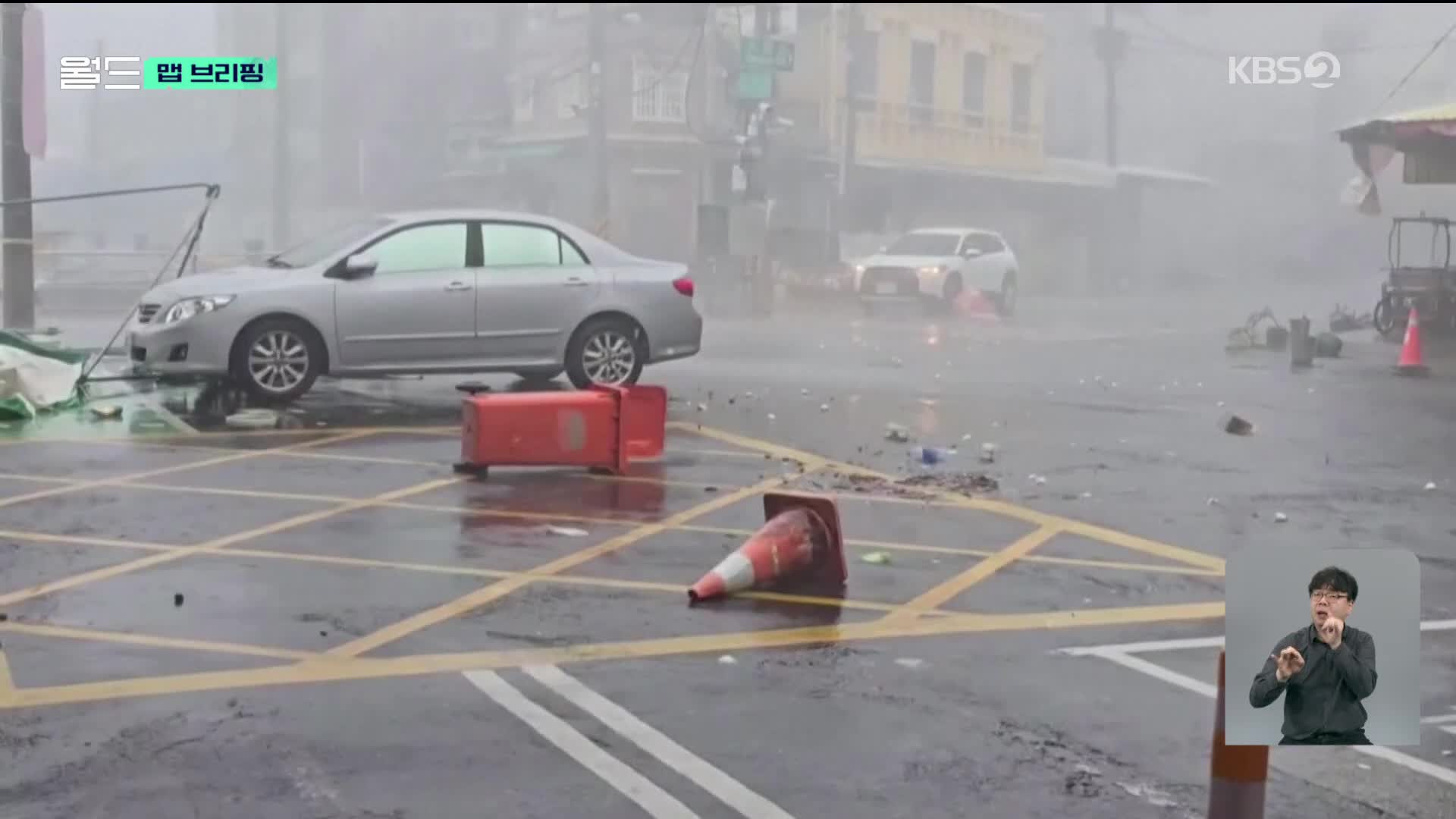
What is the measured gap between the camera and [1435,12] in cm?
1315

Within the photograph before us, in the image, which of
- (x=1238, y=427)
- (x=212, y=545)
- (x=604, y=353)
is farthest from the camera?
(x=604, y=353)

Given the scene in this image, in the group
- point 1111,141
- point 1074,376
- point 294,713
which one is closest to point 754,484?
point 294,713

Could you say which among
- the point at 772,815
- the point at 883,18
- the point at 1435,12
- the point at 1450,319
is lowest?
the point at 772,815

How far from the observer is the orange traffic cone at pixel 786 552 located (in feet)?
24.1

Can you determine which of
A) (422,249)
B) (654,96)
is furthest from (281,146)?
(422,249)

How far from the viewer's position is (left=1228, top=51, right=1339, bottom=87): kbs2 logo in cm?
816

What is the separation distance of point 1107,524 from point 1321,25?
10810 mm

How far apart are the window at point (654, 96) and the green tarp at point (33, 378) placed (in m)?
26.1

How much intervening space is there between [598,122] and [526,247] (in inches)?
794

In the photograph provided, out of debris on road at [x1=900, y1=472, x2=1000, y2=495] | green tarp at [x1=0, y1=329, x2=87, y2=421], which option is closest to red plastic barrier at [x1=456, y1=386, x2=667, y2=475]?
debris on road at [x1=900, y1=472, x2=1000, y2=495]

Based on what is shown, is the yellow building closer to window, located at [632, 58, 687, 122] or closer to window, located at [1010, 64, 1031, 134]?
window, located at [1010, 64, 1031, 134]

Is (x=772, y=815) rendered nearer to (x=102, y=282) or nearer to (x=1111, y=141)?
(x=102, y=282)

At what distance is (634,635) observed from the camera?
21.8 ft

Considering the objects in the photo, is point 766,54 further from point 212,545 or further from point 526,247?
point 212,545
